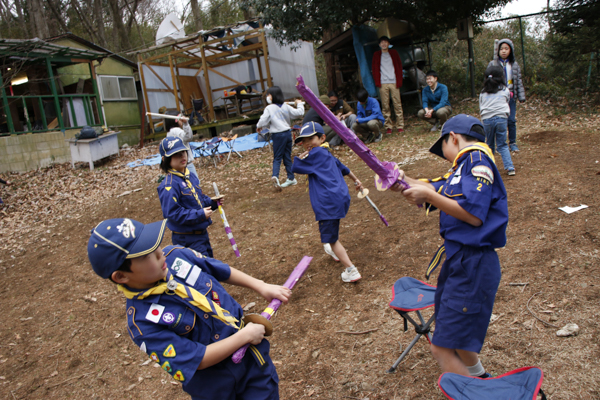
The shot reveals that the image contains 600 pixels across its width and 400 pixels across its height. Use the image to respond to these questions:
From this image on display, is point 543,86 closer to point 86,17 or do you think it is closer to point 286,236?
point 286,236

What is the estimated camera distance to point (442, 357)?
220 cm

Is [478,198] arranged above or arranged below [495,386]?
above

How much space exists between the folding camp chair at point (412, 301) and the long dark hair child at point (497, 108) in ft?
13.3

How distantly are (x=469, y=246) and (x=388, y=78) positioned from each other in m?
9.94

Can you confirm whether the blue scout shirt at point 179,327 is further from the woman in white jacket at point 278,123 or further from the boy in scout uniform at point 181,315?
the woman in white jacket at point 278,123

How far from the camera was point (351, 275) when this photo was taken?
4.34 metres

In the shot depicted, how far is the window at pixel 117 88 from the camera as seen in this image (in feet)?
54.7

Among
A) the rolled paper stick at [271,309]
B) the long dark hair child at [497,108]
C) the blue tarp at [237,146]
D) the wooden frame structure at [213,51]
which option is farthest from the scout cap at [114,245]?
the wooden frame structure at [213,51]

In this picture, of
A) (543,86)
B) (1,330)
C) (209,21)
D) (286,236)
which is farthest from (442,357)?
(209,21)

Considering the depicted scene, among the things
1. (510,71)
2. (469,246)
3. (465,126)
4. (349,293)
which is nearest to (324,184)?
(349,293)

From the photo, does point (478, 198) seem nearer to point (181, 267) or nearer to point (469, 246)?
point (469, 246)

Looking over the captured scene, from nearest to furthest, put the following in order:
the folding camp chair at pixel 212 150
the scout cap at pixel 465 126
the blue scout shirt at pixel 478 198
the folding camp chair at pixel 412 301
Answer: the blue scout shirt at pixel 478 198, the scout cap at pixel 465 126, the folding camp chair at pixel 412 301, the folding camp chair at pixel 212 150

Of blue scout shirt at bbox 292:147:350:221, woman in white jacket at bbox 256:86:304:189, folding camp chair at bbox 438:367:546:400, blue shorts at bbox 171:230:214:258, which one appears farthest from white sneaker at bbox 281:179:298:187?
folding camp chair at bbox 438:367:546:400

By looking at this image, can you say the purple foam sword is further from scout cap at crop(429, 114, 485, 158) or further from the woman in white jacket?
the woman in white jacket
